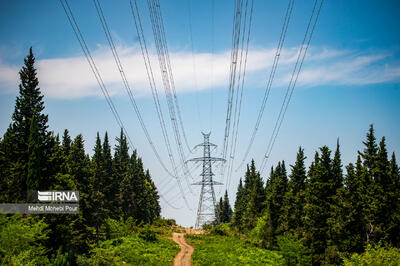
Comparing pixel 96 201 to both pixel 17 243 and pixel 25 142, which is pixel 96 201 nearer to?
pixel 25 142

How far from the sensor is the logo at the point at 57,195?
4259cm

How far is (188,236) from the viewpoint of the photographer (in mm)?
91875

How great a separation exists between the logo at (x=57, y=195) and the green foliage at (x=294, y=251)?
32021 mm

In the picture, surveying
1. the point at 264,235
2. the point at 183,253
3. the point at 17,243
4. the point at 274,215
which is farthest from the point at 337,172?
the point at 17,243

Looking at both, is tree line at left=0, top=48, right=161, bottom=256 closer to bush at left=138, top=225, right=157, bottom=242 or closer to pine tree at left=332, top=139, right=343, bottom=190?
bush at left=138, top=225, right=157, bottom=242

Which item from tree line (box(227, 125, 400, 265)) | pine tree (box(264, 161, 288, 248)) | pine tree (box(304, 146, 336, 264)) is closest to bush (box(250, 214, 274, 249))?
pine tree (box(264, 161, 288, 248))

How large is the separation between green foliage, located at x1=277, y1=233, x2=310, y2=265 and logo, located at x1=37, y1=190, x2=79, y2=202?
1261 inches

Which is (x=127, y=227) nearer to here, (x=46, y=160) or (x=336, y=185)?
(x=46, y=160)

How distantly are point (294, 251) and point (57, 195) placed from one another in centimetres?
3389

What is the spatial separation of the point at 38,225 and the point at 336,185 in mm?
40405

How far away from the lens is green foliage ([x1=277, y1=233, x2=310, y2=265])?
5176 centimetres

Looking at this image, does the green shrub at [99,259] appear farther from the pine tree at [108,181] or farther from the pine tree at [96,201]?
the pine tree at [108,181]

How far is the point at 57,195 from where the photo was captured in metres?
44.5

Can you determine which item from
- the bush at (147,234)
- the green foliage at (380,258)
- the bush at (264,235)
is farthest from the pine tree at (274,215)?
the green foliage at (380,258)
